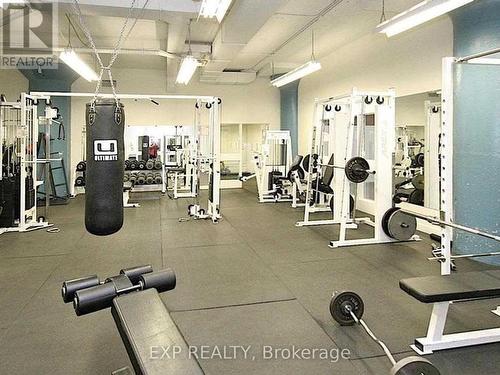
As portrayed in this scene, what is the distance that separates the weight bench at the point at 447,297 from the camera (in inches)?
94.5

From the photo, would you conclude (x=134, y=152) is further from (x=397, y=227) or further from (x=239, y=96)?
(x=397, y=227)

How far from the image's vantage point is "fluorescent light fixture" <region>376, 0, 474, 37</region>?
3.56 m

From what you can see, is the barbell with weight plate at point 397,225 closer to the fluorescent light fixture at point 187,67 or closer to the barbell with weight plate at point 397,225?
the barbell with weight plate at point 397,225

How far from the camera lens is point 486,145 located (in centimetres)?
425

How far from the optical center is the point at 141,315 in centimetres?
169

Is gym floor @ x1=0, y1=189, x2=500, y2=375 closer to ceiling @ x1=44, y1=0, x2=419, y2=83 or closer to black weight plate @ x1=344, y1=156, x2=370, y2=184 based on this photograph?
black weight plate @ x1=344, y1=156, x2=370, y2=184

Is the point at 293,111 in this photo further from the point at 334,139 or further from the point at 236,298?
the point at 236,298

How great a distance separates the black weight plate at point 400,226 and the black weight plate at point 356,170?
640 millimetres

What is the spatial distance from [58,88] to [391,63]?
290 inches

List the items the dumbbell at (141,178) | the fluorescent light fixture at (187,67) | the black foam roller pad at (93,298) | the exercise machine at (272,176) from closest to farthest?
the black foam roller pad at (93,298) < the fluorescent light fixture at (187,67) < the exercise machine at (272,176) < the dumbbell at (141,178)

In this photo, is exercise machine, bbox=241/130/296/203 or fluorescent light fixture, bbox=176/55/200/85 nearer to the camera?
fluorescent light fixture, bbox=176/55/200/85

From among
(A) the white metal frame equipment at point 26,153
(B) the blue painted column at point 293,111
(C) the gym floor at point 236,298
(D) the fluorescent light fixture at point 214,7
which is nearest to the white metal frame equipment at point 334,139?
(C) the gym floor at point 236,298

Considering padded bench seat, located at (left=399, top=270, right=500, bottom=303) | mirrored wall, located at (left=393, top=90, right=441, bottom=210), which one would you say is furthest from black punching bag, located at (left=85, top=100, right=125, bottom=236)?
mirrored wall, located at (left=393, top=90, right=441, bottom=210)

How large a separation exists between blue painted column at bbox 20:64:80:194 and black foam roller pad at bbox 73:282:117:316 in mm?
8016
